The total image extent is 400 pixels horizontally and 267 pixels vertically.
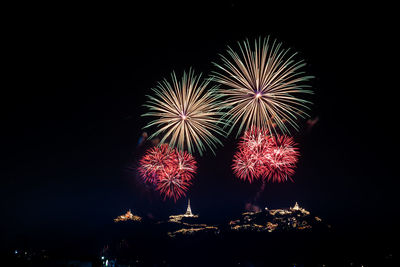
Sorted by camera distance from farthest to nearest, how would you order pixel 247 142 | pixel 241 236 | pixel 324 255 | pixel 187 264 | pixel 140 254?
1. pixel 241 236
2. pixel 140 254
3. pixel 324 255
4. pixel 187 264
5. pixel 247 142

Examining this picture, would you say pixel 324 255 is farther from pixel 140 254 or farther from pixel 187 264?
pixel 140 254

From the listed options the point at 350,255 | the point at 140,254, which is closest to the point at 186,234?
A: the point at 140,254

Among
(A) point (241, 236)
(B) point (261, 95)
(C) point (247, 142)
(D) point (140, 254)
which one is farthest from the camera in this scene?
(A) point (241, 236)

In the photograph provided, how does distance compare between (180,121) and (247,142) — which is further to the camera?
(247,142)

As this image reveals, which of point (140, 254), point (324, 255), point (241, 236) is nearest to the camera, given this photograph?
point (324, 255)

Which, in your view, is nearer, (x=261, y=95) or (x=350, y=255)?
(x=261, y=95)

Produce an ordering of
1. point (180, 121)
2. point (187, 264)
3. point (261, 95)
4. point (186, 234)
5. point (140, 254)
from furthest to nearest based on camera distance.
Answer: point (186, 234), point (140, 254), point (187, 264), point (180, 121), point (261, 95)

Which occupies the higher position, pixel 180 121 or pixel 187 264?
pixel 180 121

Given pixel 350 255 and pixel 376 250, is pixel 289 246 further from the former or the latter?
pixel 376 250

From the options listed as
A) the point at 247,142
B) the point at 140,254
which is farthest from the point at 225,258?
the point at 247,142
